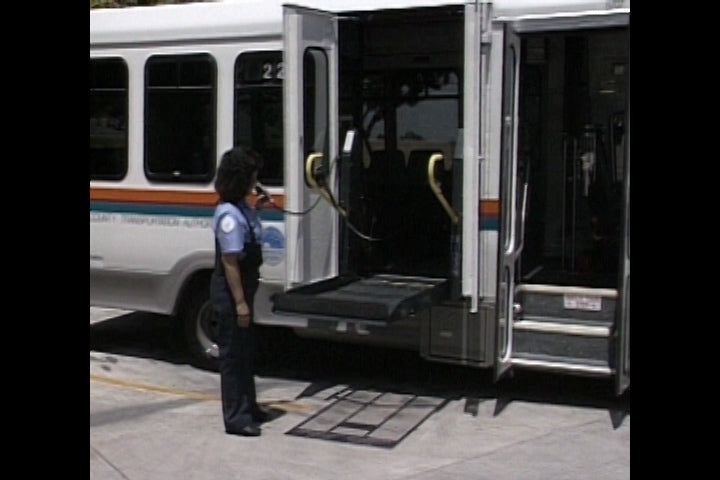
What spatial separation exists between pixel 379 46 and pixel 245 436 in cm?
313

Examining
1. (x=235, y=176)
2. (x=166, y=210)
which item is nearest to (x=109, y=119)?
(x=166, y=210)

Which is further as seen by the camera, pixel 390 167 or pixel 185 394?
pixel 390 167

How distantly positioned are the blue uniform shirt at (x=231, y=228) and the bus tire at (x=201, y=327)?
1.88 m

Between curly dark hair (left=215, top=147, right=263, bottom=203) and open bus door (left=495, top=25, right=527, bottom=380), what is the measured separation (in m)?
1.66

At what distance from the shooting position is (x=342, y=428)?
7.10m

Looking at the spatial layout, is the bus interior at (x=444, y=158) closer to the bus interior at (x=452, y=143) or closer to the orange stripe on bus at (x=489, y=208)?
the bus interior at (x=452, y=143)

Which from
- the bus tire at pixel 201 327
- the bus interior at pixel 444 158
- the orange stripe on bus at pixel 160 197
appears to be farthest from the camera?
the bus tire at pixel 201 327

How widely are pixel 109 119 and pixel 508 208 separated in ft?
11.8

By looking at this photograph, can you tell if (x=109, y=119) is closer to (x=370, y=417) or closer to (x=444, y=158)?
(x=444, y=158)

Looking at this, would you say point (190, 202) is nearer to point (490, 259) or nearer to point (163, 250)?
point (163, 250)

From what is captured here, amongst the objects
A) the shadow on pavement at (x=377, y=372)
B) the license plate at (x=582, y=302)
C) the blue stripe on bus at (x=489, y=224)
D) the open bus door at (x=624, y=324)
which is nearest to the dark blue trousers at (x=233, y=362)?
the shadow on pavement at (x=377, y=372)

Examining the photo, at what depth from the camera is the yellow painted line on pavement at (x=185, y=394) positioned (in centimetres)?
763

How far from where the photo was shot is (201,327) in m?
8.70

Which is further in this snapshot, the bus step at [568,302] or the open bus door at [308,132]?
the open bus door at [308,132]
